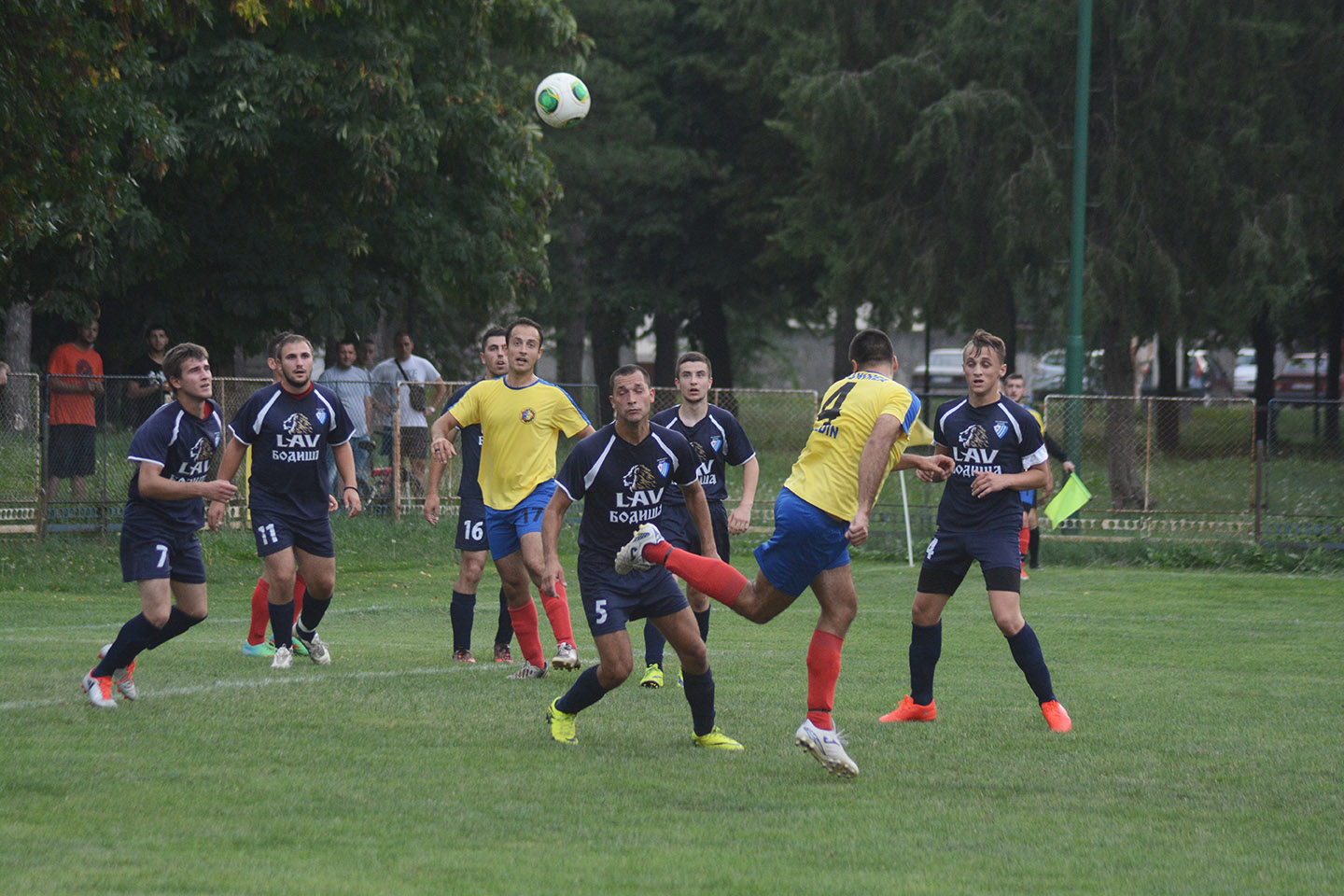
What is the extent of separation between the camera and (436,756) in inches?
263

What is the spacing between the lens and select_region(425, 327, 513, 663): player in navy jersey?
31.7 ft

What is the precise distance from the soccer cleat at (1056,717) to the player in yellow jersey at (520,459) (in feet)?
9.52

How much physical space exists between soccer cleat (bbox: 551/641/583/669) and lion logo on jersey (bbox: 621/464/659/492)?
216cm

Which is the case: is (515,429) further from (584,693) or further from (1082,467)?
(1082,467)

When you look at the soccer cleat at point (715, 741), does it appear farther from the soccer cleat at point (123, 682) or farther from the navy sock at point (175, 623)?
the soccer cleat at point (123, 682)

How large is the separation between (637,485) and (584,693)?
3.40 feet

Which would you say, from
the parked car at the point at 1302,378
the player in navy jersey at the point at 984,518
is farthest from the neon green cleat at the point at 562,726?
the parked car at the point at 1302,378

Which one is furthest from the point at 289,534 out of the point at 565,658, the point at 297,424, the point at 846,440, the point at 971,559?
the point at 971,559

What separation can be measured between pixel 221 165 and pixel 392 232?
2.96 meters

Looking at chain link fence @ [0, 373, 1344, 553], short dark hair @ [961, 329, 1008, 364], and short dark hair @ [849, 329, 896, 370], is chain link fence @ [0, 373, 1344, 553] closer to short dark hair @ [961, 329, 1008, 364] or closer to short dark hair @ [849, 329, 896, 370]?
short dark hair @ [961, 329, 1008, 364]

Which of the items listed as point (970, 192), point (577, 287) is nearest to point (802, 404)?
point (970, 192)

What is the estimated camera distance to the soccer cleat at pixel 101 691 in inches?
307

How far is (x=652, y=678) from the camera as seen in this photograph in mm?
9016

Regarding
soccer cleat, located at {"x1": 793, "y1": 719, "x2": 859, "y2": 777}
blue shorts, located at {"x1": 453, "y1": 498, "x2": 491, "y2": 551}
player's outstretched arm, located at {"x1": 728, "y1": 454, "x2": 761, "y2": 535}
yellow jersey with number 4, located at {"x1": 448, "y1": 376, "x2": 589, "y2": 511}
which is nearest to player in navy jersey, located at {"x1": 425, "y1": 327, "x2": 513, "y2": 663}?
blue shorts, located at {"x1": 453, "y1": 498, "x2": 491, "y2": 551}
